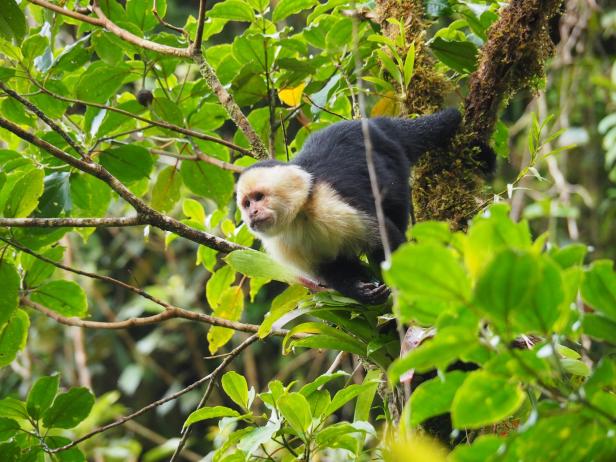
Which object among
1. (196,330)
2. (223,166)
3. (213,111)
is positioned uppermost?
(213,111)

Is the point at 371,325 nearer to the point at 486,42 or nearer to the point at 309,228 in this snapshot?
the point at 309,228

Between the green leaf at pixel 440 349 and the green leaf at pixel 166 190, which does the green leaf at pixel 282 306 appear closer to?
the green leaf at pixel 166 190

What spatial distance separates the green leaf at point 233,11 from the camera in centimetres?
266

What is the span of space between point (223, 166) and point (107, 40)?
2.22ft

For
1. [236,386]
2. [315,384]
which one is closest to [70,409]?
[236,386]

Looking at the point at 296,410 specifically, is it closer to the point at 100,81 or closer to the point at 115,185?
the point at 115,185

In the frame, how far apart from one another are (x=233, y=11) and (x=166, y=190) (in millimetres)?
824

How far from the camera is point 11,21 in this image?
2381mm

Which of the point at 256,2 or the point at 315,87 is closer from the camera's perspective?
the point at 256,2

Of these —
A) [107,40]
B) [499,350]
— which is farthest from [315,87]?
[499,350]

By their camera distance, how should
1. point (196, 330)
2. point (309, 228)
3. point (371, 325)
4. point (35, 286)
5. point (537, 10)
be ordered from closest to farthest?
1. point (371, 325)
2. point (537, 10)
3. point (35, 286)
4. point (309, 228)
5. point (196, 330)

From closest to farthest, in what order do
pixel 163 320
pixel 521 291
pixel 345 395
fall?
pixel 521 291 → pixel 345 395 → pixel 163 320

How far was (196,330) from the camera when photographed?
25.1ft

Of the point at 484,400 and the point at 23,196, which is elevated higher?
the point at 484,400
